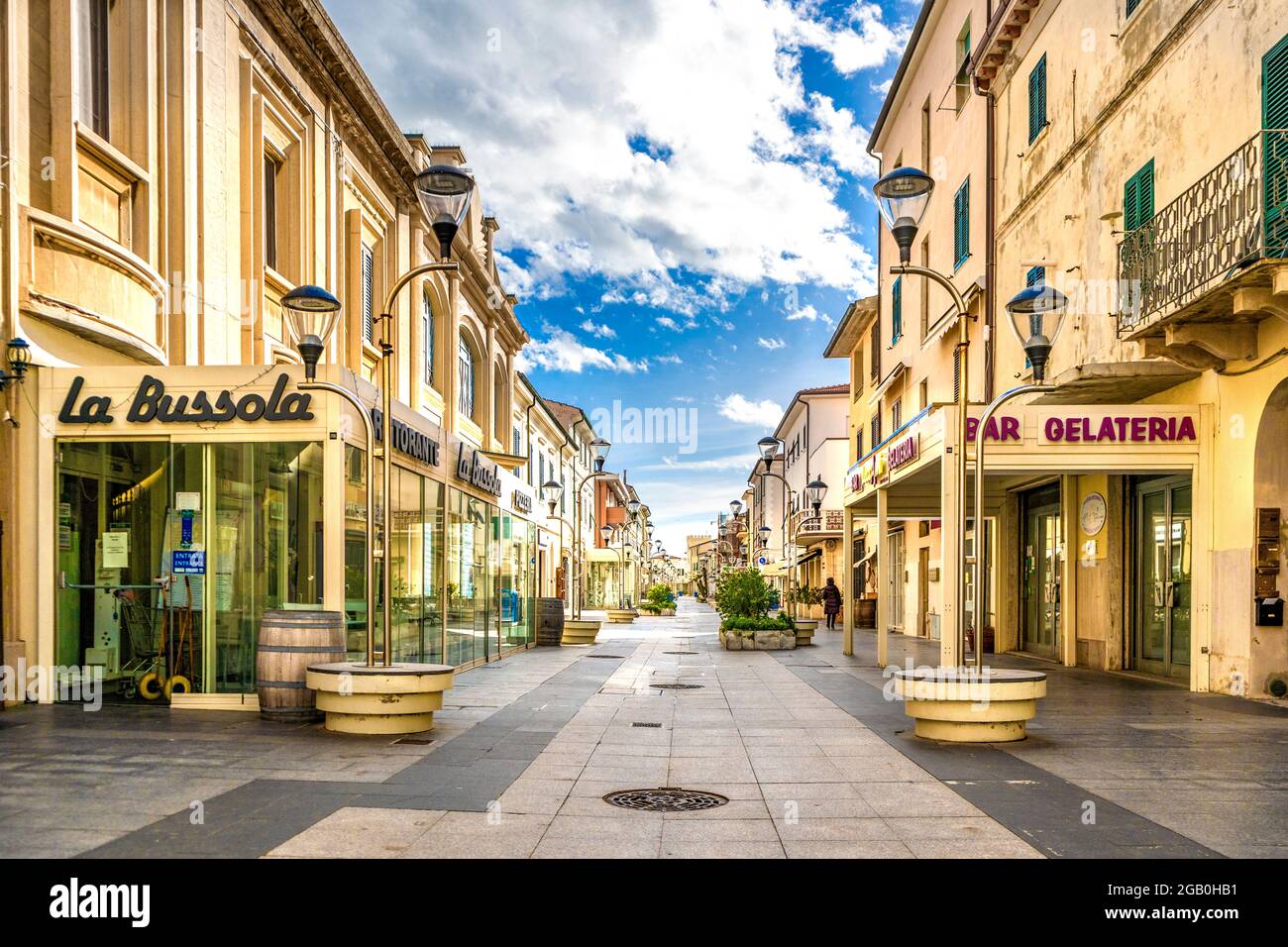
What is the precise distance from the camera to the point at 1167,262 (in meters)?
12.1

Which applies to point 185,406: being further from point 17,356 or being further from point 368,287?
point 368,287

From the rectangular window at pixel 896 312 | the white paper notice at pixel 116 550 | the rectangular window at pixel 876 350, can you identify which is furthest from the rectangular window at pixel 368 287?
the rectangular window at pixel 876 350

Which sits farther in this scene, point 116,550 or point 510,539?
point 510,539

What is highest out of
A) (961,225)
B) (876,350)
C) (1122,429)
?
(961,225)

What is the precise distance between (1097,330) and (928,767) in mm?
9059

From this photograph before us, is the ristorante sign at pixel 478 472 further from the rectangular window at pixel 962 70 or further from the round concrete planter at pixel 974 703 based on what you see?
the rectangular window at pixel 962 70

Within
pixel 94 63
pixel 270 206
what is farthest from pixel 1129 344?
pixel 94 63

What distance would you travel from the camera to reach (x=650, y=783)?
7.69m

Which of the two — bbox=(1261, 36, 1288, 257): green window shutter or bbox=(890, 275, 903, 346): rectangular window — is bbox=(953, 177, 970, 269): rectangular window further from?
bbox=(1261, 36, 1288, 257): green window shutter

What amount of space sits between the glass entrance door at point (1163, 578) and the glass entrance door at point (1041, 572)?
231 cm

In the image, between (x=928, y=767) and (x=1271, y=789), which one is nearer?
(x=1271, y=789)

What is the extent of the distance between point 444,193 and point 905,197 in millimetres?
4054
